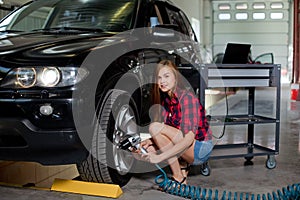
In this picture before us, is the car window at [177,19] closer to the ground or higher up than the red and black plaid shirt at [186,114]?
higher up

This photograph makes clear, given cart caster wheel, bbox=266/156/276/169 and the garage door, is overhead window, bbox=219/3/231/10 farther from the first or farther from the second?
cart caster wheel, bbox=266/156/276/169

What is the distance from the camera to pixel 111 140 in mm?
2248

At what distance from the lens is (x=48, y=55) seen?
80.4 inches

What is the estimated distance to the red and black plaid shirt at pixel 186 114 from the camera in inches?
94.2

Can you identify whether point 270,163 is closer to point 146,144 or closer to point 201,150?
point 201,150

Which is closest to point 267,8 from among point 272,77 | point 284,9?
point 284,9

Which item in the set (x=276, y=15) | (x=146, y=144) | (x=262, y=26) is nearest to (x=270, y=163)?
(x=146, y=144)

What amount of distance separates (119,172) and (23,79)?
0.81 m

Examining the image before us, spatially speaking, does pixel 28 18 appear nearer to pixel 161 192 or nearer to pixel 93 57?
pixel 93 57

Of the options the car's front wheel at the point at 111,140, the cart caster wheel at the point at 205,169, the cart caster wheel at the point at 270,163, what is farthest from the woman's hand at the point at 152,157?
the cart caster wheel at the point at 270,163

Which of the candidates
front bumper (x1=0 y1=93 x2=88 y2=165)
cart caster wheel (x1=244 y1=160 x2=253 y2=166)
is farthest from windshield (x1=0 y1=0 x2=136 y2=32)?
cart caster wheel (x1=244 y1=160 x2=253 y2=166)

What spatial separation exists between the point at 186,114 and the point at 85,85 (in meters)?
0.68

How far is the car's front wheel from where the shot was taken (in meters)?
2.17

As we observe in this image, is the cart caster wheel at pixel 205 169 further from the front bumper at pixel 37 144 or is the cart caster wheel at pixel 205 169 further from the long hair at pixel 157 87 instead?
the front bumper at pixel 37 144
